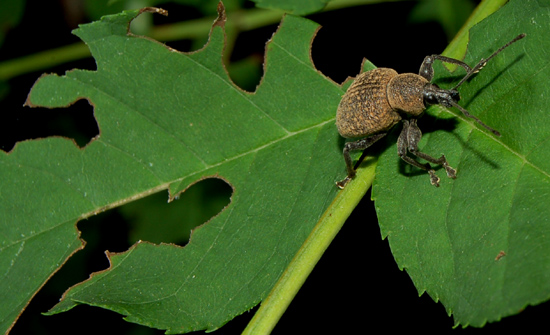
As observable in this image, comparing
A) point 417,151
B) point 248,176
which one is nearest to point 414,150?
point 417,151

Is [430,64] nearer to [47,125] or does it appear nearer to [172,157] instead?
[172,157]

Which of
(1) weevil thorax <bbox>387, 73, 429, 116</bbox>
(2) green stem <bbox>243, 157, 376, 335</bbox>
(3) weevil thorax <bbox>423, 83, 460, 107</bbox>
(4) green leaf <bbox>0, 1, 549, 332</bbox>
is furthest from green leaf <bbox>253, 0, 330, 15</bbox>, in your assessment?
(2) green stem <bbox>243, 157, 376, 335</bbox>

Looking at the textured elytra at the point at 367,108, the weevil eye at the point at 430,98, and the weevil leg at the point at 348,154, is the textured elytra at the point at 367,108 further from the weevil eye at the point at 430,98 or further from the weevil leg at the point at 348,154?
the weevil eye at the point at 430,98

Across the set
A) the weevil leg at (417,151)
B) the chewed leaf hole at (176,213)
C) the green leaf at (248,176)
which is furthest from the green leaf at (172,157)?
the chewed leaf hole at (176,213)

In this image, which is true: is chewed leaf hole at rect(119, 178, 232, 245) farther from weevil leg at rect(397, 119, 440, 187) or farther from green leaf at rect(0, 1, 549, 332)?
weevil leg at rect(397, 119, 440, 187)

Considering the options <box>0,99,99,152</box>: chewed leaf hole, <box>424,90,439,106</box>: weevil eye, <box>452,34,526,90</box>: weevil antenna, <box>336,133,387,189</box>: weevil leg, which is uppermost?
<box>452,34,526,90</box>: weevil antenna

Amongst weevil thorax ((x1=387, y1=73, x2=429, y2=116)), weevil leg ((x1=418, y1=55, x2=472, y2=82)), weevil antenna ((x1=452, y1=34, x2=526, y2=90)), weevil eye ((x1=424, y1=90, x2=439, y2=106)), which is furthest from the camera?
weevil thorax ((x1=387, y1=73, x2=429, y2=116))

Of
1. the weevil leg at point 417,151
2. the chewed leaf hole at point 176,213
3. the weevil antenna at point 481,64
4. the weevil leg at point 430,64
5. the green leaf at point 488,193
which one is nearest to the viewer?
the green leaf at point 488,193
